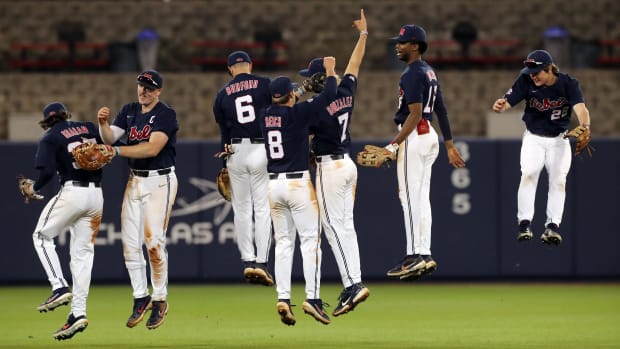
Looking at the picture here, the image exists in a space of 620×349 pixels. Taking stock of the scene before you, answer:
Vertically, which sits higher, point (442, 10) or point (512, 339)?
point (442, 10)

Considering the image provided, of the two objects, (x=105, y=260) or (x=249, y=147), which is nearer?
(x=249, y=147)

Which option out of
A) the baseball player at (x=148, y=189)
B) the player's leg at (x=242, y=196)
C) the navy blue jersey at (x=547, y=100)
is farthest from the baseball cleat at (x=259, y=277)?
the navy blue jersey at (x=547, y=100)

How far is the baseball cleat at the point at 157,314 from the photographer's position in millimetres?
13258

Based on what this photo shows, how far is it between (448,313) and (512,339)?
2736 mm

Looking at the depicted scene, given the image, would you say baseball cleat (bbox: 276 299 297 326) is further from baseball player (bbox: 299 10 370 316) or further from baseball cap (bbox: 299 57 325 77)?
baseball cap (bbox: 299 57 325 77)

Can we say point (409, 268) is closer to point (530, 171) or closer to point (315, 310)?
point (315, 310)

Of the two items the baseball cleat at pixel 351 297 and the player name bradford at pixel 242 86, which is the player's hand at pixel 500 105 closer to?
the baseball cleat at pixel 351 297

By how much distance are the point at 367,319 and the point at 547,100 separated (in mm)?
4467

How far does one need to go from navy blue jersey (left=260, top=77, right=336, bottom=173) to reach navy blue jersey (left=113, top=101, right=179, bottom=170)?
1118 mm

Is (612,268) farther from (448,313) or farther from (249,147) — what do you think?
(249,147)

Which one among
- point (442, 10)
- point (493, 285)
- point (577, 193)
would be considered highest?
point (442, 10)

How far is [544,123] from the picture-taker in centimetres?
1344

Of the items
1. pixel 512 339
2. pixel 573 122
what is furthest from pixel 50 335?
pixel 573 122

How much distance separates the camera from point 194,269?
20219 millimetres
